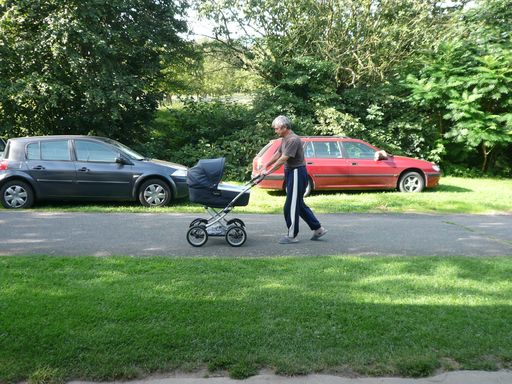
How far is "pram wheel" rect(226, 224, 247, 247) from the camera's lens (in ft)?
24.1

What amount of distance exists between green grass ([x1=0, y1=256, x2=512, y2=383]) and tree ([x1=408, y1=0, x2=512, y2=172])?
12.0 m

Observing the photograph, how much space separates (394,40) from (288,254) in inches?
569

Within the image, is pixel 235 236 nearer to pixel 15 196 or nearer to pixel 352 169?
pixel 15 196

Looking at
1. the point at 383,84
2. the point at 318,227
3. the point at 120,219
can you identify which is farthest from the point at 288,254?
the point at 383,84

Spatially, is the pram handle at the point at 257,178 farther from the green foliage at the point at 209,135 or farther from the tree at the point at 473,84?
the tree at the point at 473,84

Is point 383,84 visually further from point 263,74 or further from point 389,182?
point 389,182

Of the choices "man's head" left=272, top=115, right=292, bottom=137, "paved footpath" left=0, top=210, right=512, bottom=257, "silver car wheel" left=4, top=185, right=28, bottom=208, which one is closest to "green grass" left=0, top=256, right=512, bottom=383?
"paved footpath" left=0, top=210, right=512, bottom=257

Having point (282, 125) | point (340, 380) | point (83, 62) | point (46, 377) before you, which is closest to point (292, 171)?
point (282, 125)

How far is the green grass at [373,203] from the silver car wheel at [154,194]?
29 cm

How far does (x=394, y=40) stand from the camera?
18.7m

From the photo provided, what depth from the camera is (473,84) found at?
669 inches

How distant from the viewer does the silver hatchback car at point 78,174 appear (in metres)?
10.8

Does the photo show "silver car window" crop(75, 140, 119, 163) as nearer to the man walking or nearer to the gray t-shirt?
the man walking

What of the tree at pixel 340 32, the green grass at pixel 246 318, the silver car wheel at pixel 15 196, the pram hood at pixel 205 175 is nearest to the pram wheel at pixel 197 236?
the pram hood at pixel 205 175
